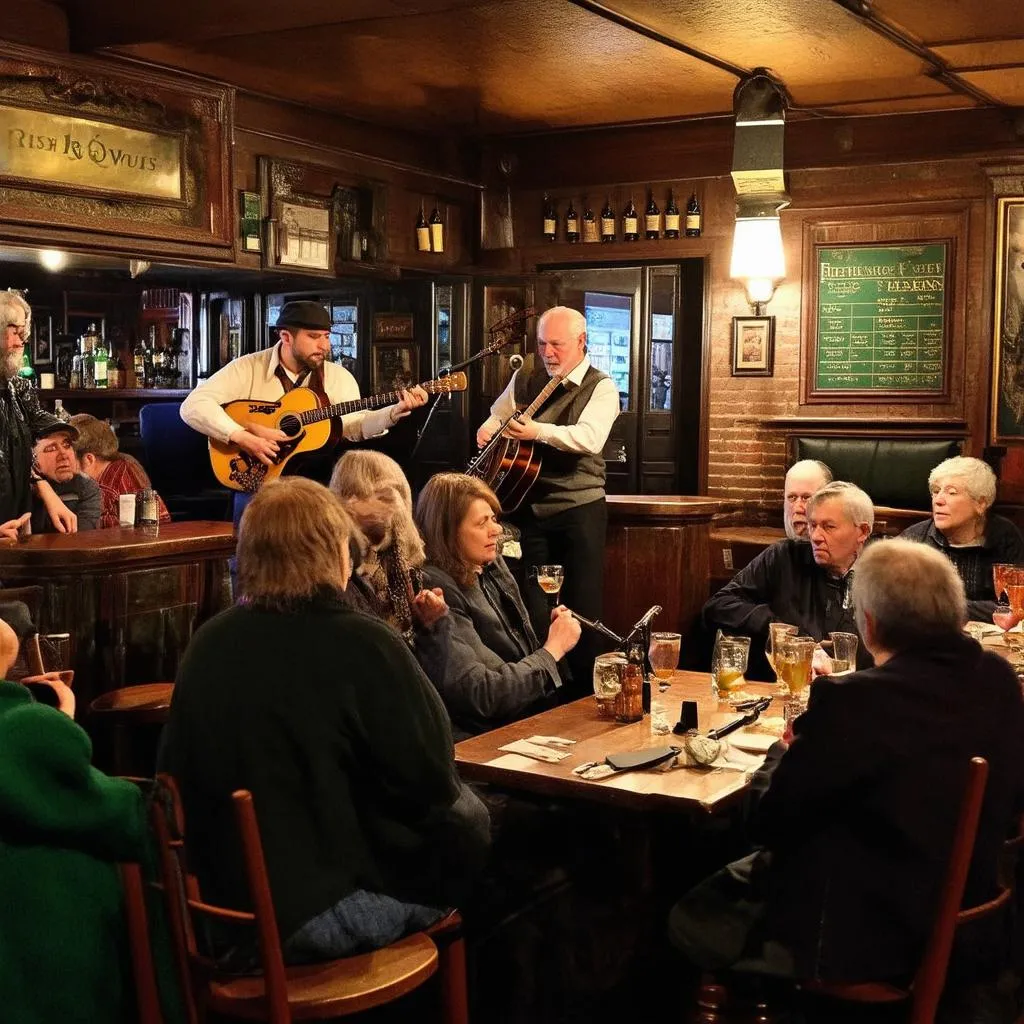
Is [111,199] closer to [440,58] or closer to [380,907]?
[440,58]

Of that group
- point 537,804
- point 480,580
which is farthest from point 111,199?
point 537,804

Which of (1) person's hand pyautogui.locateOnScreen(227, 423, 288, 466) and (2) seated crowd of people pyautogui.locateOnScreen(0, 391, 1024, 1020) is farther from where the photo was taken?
(1) person's hand pyautogui.locateOnScreen(227, 423, 288, 466)

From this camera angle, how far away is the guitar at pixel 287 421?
6.30 m

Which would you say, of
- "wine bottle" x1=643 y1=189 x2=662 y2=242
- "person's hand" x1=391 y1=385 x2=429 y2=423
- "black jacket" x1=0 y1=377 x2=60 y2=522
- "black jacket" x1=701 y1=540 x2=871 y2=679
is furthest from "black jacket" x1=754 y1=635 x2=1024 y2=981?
"wine bottle" x1=643 y1=189 x2=662 y2=242

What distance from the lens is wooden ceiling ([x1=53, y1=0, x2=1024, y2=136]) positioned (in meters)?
5.44

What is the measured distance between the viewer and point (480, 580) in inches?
162

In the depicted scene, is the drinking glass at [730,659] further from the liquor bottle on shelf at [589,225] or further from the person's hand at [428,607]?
the liquor bottle on shelf at [589,225]

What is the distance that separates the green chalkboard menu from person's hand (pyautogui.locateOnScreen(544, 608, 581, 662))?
4.88 metres

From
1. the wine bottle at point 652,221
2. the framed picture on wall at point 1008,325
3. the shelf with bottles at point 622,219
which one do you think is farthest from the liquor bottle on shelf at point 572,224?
the framed picture on wall at point 1008,325

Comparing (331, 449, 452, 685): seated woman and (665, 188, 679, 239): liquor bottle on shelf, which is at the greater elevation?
(665, 188, 679, 239): liquor bottle on shelf

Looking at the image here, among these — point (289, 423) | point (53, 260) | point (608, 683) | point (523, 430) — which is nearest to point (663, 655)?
point (608, 683)

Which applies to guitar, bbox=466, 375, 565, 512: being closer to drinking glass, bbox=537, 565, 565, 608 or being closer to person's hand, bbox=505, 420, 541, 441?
→ person's hand, bbox=505, 420, 541, 441

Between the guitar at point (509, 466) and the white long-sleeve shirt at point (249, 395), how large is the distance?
28.9 inches

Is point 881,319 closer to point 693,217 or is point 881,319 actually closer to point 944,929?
point 693,217
